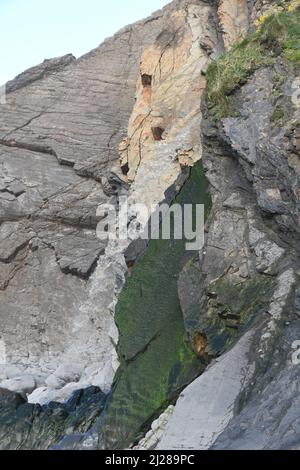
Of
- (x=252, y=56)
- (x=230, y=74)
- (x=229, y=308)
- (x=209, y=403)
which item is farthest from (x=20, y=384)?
(x=252, y=56)

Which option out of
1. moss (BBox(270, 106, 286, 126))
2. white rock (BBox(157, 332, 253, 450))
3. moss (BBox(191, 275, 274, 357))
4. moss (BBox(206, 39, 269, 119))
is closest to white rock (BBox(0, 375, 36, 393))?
moss (BBox(191, 275, 274, 357))

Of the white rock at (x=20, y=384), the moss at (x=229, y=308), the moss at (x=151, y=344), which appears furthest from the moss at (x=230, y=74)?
the white rock at (x=20, y=384)

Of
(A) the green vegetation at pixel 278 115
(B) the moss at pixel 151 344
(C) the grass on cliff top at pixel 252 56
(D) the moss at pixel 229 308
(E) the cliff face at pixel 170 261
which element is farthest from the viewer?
(C) the grass on cliff top at pixel 252 56

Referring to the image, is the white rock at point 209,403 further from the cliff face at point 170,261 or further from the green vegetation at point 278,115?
the green vegetation at point 278,115

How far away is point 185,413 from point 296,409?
5.24 feet

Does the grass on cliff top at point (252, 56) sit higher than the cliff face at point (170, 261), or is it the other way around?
the grass on cliff top at point (252, 56)

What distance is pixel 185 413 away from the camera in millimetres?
6434

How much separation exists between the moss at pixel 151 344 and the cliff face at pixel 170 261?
0.09 feet

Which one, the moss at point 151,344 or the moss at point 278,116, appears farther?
the moss at point 278,116

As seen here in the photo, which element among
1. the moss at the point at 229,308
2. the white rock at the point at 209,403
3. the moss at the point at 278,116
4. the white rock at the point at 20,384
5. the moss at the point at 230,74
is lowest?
the white rock at the point at 20,384

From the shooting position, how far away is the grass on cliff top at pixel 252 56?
8742mm

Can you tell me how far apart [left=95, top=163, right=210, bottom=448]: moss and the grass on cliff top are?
1374mm

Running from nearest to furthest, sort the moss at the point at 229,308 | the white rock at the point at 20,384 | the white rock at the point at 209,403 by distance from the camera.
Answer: the white rock at the point at 209,403 → the moss at the point at 229,308 → the white rock at the point at 20,384

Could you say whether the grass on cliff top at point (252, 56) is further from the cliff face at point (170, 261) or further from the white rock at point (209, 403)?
the white rock at point (209, 403)
